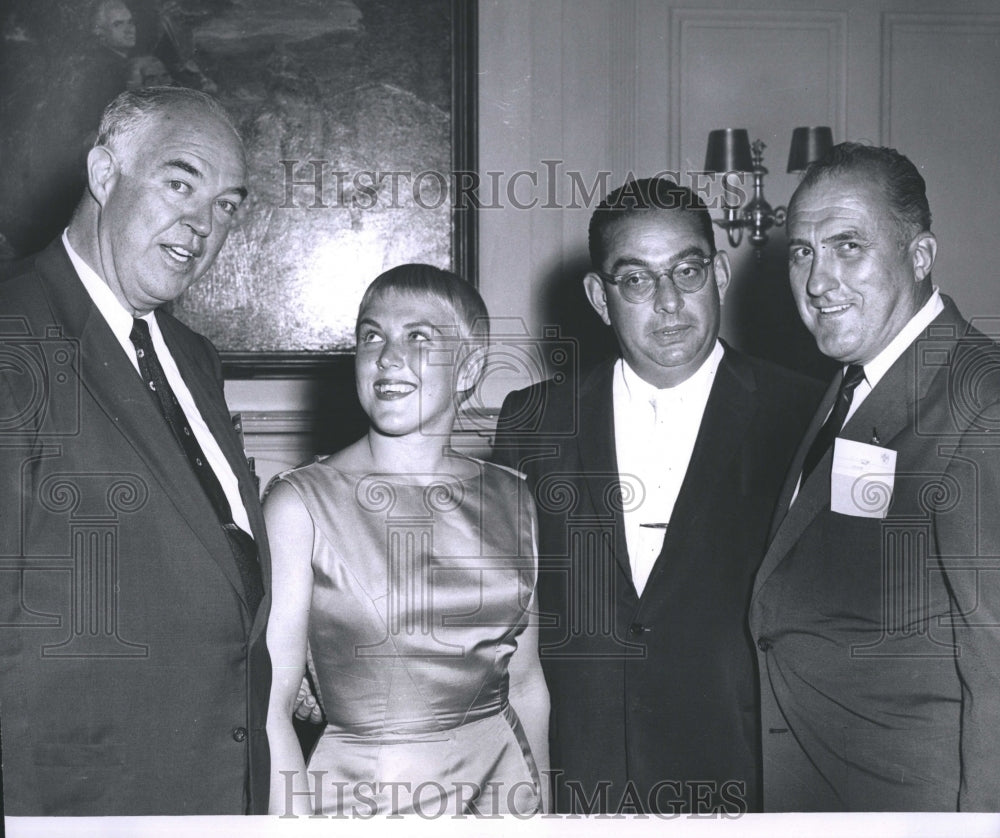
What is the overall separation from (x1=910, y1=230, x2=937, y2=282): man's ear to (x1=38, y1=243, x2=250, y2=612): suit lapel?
1.42 metres

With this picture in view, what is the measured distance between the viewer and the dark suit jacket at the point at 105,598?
1977 millimetres

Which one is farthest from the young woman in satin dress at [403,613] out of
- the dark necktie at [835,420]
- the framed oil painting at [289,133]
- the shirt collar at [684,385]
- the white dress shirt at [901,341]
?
the framed oil painting at [289,133]

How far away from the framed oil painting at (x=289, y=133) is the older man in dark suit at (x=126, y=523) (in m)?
0.92

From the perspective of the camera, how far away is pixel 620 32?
2.74m

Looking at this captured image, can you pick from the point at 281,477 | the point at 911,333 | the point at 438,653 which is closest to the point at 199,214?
the point at 281,477

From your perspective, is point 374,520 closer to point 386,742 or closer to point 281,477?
point 281,477

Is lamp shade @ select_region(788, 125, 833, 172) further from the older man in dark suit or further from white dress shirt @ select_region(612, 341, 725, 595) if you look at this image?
the older man in dark suit

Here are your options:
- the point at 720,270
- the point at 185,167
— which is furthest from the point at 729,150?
the point at 185,167

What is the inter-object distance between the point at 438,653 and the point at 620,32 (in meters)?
1.62

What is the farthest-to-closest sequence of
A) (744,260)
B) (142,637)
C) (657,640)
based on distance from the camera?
(744,260) < (657,640) < (142,637)

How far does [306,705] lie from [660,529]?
78cm

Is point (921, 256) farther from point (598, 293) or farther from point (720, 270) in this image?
point (598, 293)

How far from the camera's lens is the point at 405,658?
2.10 m

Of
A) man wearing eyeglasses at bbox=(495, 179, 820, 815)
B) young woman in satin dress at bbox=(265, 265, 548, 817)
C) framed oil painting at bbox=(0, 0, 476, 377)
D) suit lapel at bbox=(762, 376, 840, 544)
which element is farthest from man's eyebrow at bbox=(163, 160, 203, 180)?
suit lapel at bbox=(762, 376, 840, 544)
